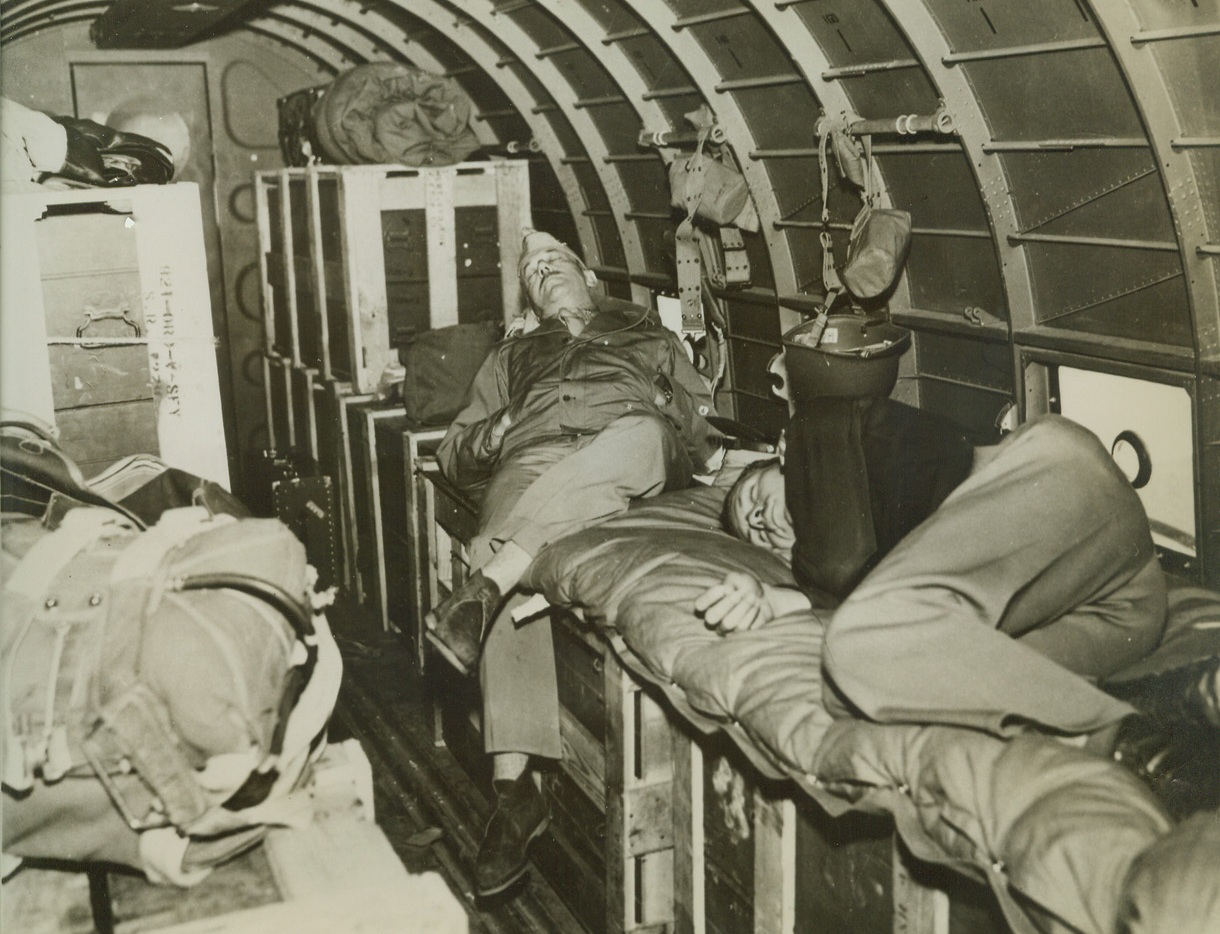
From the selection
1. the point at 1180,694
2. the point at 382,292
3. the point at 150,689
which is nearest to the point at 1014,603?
the point at 1180,694

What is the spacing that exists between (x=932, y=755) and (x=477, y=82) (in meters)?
7.46

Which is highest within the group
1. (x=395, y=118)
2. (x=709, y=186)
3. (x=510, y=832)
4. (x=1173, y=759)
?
(x=395, y=118)

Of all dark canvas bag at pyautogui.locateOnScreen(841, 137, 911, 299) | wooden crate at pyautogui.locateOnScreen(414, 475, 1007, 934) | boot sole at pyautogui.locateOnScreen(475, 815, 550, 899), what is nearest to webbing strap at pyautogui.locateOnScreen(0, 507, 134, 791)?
wooden crate at pyautogui.locateOnScreen(414, 475, 1007, 934)

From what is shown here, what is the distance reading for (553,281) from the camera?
5.49 meters

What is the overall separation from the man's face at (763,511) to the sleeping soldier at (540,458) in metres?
0.64

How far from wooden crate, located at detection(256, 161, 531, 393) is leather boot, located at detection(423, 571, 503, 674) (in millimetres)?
2931

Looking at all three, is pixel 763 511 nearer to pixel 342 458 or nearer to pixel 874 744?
pixel 874 744

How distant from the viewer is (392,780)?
4988 millimetres

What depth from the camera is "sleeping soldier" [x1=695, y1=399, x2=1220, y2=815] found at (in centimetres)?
232

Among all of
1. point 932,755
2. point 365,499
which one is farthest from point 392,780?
point 932,755

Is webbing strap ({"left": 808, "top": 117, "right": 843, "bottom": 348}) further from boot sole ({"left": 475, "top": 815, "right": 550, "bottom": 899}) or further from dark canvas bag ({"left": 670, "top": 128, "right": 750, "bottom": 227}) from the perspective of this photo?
boot sole ({"left": 475, "top": 815, "right": 550, "bottom": 899})

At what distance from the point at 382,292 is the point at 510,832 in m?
3.61

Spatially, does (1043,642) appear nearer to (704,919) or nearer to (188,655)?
(704,919)

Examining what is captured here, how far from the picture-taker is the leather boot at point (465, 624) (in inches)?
157
